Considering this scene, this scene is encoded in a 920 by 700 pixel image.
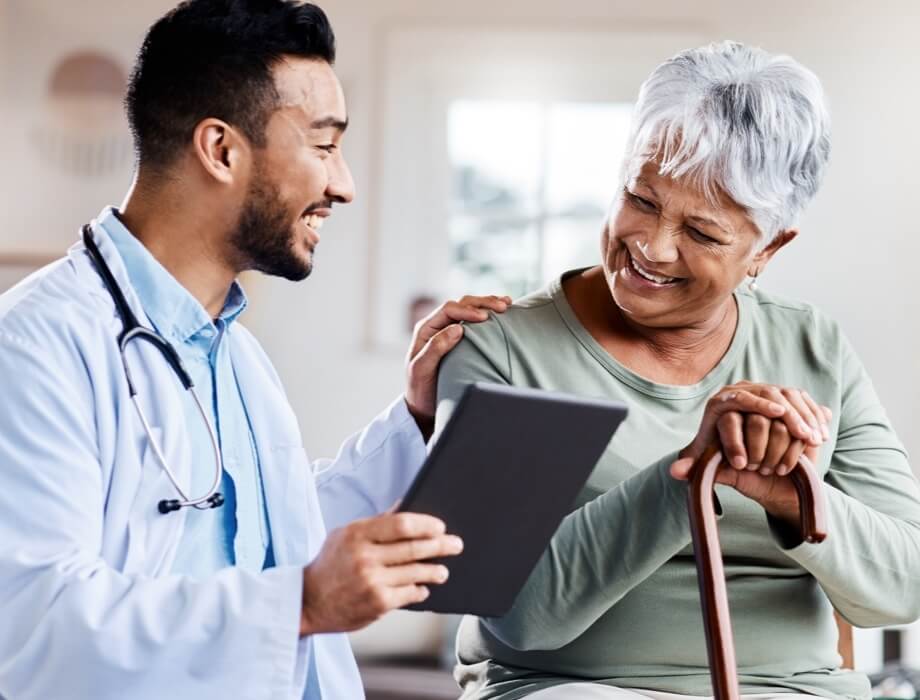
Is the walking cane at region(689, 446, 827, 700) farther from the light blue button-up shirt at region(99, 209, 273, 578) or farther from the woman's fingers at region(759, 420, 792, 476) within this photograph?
the light blue button-up shirt at region(99, 209, 273, 578)

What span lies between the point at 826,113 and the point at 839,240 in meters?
2.54

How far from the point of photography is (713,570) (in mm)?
1285

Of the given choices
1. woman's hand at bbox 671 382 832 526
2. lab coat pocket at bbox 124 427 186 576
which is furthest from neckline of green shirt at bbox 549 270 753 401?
lab coat pocket at bbox 124 427 186 576

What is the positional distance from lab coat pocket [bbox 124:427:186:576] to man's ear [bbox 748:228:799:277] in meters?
0.83

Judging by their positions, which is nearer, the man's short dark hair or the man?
the man

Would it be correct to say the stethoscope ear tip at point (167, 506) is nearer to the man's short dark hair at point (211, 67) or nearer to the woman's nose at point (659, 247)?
the man's short dark hair at point (211, 67)

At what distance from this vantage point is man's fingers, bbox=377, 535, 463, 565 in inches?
47.1

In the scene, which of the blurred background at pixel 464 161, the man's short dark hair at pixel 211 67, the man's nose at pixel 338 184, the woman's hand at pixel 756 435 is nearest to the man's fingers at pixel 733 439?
the woman's hand at pixel 756 435

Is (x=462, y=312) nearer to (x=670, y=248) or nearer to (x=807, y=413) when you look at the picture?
(x=670, y=248)

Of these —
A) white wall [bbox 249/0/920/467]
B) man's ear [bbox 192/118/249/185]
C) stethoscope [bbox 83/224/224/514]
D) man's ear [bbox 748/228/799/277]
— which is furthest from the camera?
white wall [bbox 249/0/920/467]

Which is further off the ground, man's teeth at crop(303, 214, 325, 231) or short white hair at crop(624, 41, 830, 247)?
short white hair at crop(624, 41, 830, 247)

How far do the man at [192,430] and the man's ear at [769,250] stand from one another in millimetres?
367

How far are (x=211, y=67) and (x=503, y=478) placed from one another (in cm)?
62

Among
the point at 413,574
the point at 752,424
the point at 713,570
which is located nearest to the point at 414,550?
the point at 413,574
